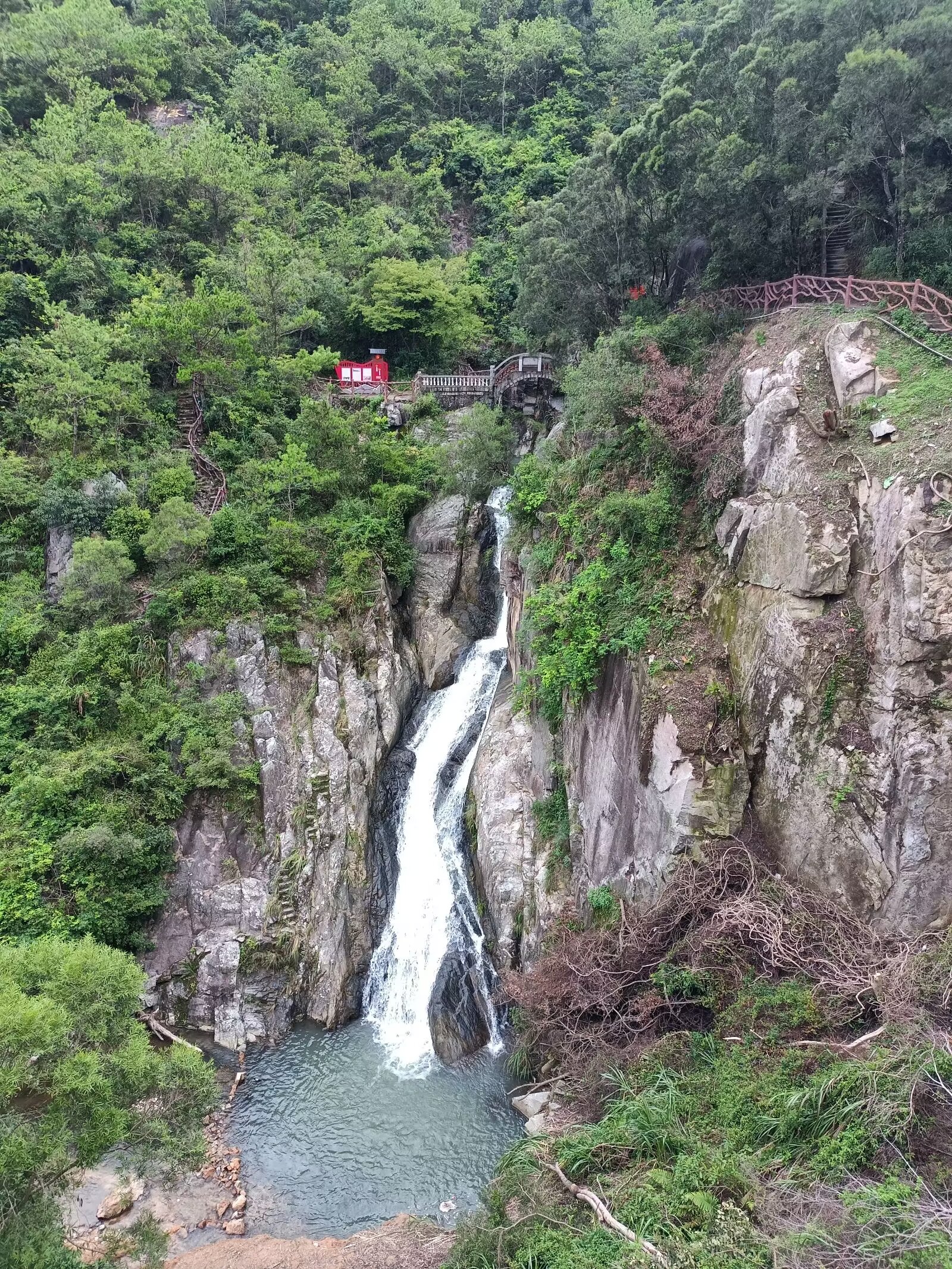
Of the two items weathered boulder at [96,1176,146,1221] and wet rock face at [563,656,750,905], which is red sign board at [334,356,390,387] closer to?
wet rock face at [563,656,750,905]

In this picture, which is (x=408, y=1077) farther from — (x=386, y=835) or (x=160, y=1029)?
(x=386, y=835)

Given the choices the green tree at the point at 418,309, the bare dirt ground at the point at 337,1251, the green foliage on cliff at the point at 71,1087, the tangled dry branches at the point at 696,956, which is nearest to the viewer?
the green foliage on cliff at the point at 71,1087

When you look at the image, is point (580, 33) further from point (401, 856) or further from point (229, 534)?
point (401, 856)

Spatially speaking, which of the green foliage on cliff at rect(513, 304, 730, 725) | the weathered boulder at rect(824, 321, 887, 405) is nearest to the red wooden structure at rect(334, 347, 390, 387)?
the green foliage on cliff at rect(513, 304, 730, 725)

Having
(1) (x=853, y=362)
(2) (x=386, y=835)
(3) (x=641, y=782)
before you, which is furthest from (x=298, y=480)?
(1) (x=853, y=362)

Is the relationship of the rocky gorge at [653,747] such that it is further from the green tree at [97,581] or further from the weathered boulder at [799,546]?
the green tree at [97,581]

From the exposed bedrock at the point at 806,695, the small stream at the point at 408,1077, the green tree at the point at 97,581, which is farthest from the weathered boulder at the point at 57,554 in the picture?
the exposed bedrock at the point at 806,695
